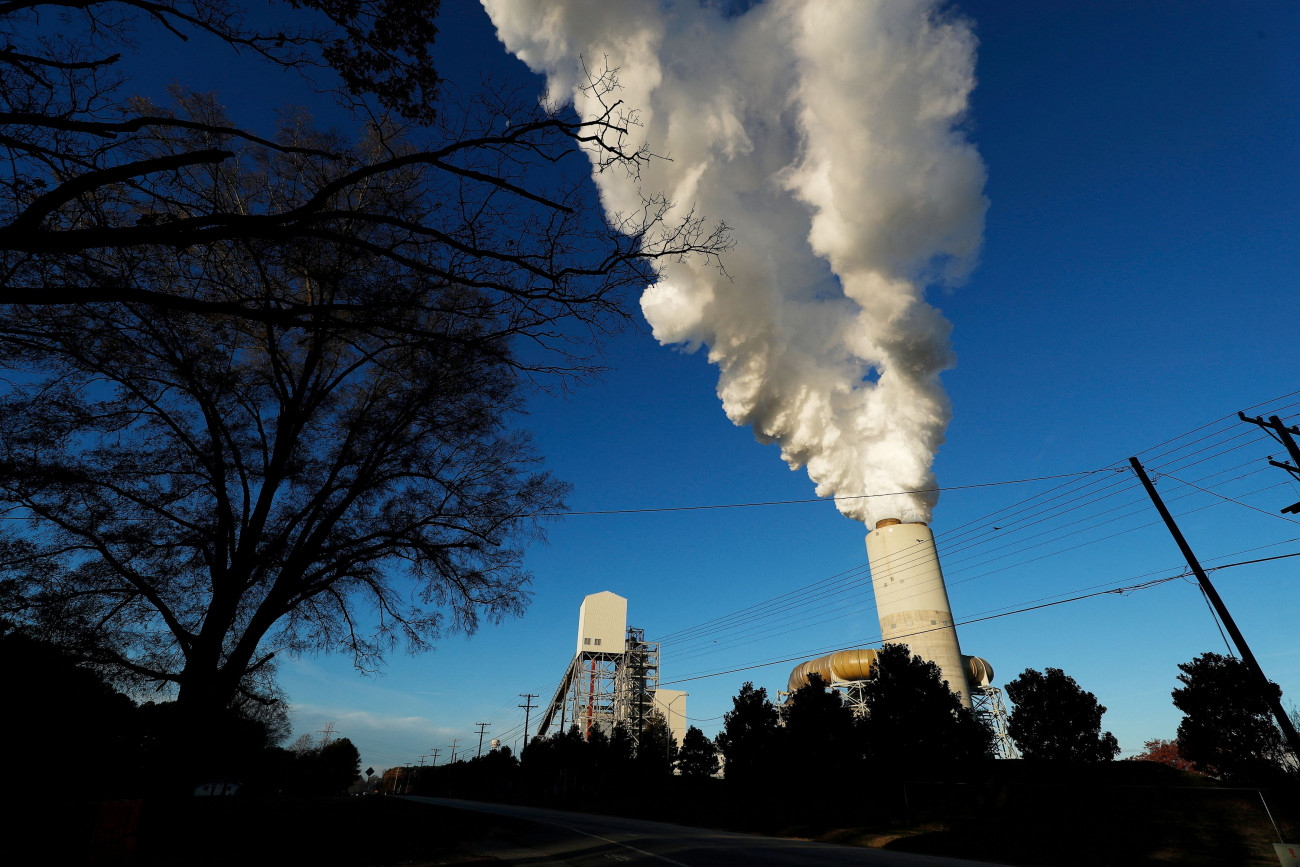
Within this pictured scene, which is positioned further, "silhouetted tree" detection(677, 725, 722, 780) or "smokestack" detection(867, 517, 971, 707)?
"silhouetted tree" detection(677, 725, 722, 780)

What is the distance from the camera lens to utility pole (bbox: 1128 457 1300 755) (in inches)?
493

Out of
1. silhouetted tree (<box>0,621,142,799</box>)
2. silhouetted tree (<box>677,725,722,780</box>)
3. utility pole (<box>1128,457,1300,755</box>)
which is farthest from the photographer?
silhouetted tree (<box>677,725,722,780</box>)

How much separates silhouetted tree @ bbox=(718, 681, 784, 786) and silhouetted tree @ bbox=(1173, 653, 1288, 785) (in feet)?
55.9

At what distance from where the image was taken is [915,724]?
2509 cm

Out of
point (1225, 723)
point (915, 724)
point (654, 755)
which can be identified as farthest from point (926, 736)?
point (654, 755)

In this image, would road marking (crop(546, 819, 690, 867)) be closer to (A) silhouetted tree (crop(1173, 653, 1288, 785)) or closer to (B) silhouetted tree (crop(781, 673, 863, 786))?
(B) silhouetted tree (crop(781, 673, 863, 786))

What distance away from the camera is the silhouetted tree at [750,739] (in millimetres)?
29016

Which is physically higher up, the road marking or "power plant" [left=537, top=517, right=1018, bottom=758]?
"power plant" [left=537, top=517, right=1018, bottom=758]

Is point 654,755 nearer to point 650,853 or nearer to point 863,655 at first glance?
point 863,655

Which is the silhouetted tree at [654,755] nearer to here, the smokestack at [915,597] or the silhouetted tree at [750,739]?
the silhouetted tree at [750,739]

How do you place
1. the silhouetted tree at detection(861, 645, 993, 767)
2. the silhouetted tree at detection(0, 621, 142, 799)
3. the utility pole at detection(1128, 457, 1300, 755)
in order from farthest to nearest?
1. the silhouetted tree at detection(861, 645, 993, 767)
2. the utility pole at detection(1128, 457, 1300, 755)
3. the silhouetted tree at detection(0, 621, 142, 799)

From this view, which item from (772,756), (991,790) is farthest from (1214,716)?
(772,756)

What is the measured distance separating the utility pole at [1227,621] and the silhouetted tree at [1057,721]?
16362 millimetres

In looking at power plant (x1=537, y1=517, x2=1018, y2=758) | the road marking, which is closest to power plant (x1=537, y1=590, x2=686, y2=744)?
power plant (x1=537, y1=517, x2=1018, y2=758)
